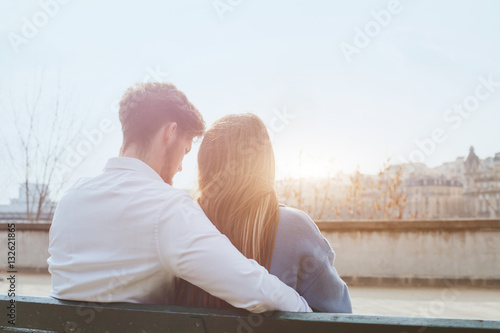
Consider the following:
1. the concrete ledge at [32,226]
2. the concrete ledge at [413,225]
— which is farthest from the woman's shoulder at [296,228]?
the concrete ledge at [32,226]

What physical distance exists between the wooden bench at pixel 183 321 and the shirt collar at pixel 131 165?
442 millimetres

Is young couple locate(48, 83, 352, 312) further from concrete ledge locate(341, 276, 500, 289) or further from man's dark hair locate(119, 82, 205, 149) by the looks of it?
concrete ledge locate(341, 276, 500, 289)

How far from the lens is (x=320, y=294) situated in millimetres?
1483

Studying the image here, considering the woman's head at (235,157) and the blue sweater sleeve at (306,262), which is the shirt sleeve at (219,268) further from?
the woman's head at (235,157)

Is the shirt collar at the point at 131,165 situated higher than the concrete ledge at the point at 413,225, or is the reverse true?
the shirt collar at the point at 131,165

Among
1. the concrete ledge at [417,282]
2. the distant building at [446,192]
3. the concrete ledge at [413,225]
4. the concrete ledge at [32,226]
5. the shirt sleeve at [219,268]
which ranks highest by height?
the shirt sleeve at [219,268]

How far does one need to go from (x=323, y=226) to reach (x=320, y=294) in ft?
21.3

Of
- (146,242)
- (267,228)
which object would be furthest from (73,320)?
(267,228)

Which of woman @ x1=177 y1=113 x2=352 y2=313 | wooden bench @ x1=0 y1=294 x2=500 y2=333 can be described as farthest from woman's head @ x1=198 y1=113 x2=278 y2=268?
wooden bench @ x1=0 y1=294 x2=500 y2=333

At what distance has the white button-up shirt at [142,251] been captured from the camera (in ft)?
3.73

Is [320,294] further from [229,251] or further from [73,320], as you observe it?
[73,320]

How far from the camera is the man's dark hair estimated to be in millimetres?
1667

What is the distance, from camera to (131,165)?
153 centimetres

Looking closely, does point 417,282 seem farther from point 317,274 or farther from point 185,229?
point 185,229
